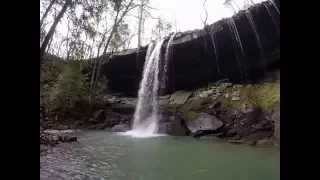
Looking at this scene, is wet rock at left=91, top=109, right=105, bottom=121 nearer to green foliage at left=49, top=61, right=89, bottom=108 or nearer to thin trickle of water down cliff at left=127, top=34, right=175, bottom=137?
green foliage at left=49, top=61, right=89, bottom=108

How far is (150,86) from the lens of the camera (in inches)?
471

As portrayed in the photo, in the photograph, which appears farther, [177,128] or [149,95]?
[149,95]

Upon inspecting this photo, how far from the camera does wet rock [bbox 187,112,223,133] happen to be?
8711 millimetres

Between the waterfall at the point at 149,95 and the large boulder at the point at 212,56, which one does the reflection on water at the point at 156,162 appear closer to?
the waterfall at the point at 149,95

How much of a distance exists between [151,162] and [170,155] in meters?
0.87

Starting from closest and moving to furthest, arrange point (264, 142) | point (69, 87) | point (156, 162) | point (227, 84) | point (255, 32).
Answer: point (156, 162) < point (264, 142) < point (69, 87) < point (255, 32) < point (227, 84)

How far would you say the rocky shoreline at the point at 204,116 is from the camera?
8.01 meters

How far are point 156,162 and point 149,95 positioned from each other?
6.56m

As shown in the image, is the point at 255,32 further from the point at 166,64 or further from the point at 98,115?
the point at 98,115

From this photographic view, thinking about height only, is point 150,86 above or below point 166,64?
below

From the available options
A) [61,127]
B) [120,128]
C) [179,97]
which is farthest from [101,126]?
[179,97]

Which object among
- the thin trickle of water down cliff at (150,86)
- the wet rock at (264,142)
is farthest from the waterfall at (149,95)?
the wet rock at (264,142)

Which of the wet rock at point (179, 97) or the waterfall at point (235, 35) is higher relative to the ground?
the waterfall at point (235, 35)
